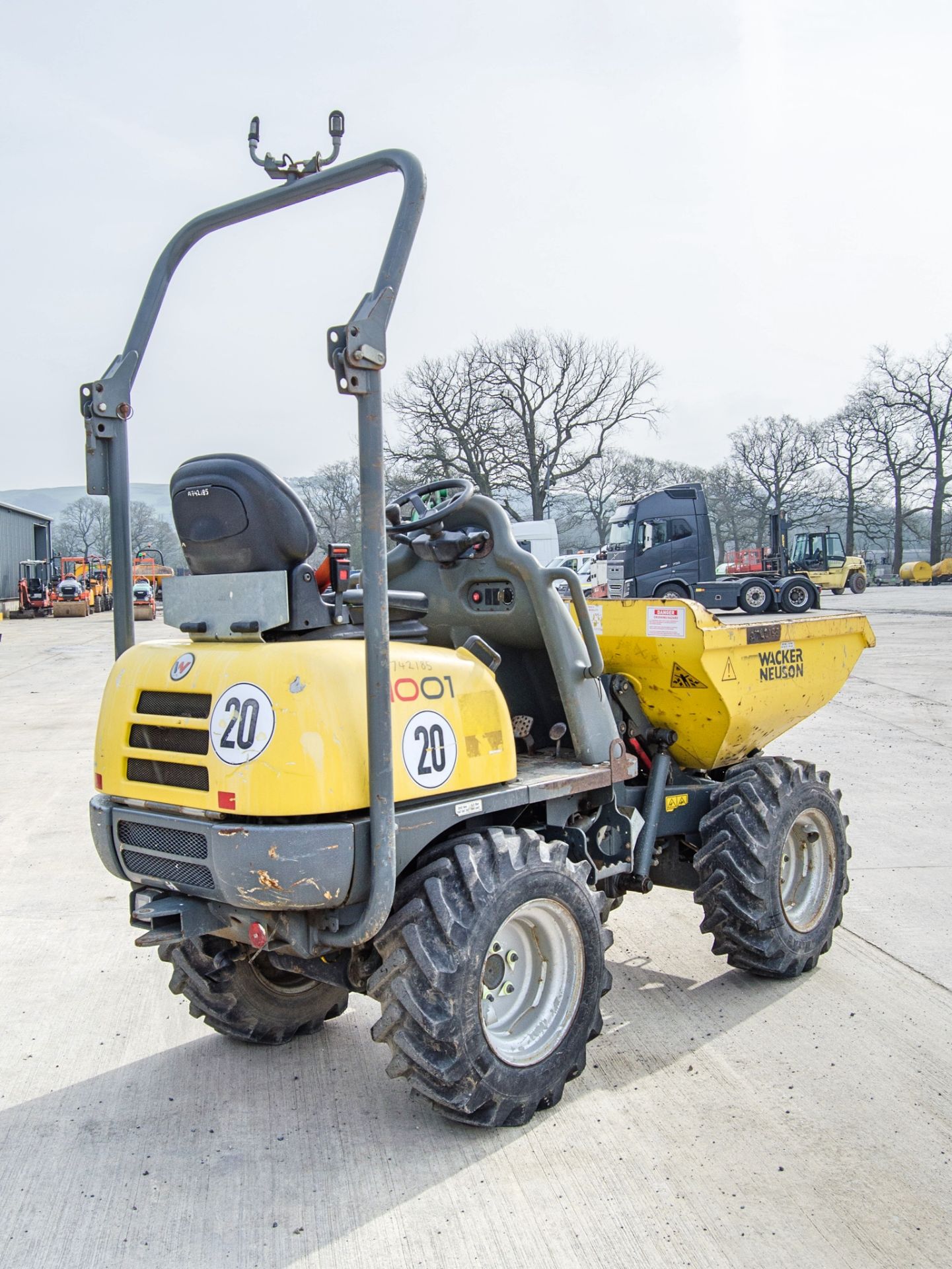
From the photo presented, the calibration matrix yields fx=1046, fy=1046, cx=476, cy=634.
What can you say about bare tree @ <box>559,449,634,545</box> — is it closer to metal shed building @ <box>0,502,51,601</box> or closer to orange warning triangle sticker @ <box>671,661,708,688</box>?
metal shed building @ <box>0,502,51,601</box>

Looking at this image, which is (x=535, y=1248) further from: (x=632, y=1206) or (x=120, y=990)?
(x=120, y=990)

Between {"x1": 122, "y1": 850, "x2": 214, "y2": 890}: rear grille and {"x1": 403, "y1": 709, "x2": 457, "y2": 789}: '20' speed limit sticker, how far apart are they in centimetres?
69

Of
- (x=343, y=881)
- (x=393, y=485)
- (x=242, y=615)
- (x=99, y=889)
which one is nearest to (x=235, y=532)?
(x=242, y=615)

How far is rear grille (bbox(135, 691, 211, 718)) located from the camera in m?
3.13

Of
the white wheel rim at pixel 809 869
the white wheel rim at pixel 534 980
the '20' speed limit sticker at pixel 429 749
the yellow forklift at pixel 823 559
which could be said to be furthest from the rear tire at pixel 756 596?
the '20' speed limit sticker at pixel 429 749

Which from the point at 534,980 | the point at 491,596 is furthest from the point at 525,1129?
the point at 491,596

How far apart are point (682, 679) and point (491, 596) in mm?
958

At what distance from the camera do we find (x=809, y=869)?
489 centimetres

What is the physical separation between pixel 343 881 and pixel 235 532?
43.5 inches

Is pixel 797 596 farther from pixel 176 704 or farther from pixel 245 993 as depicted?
pixel 176 704

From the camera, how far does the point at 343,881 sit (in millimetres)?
2965

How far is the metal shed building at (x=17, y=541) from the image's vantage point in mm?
54188

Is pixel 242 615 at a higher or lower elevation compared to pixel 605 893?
higher

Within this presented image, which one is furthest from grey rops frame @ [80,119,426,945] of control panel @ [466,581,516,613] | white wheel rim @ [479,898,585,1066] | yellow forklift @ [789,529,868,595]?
yellow forklift @ [789,529,868,595]
